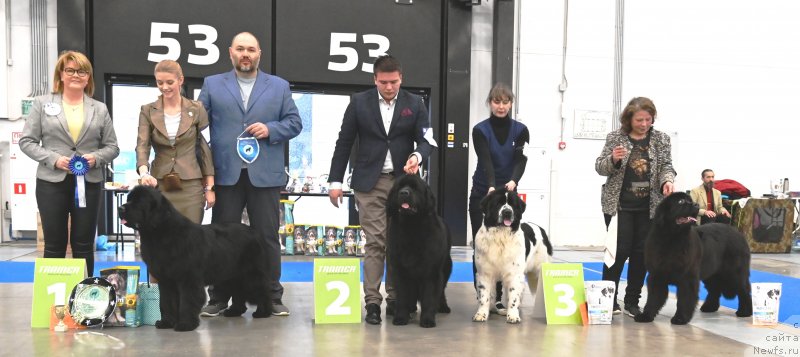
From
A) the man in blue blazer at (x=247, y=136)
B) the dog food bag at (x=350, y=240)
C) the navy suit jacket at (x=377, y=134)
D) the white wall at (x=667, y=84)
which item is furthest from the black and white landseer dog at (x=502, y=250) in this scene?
the white wall at (x=667, y=84)

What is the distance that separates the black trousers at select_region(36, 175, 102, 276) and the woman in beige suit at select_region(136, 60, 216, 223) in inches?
18.0

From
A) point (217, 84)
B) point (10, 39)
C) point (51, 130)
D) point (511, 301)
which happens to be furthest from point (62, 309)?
point (10, 39)

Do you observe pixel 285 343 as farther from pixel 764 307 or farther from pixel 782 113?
pixel 782 113

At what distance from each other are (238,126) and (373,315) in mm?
1614

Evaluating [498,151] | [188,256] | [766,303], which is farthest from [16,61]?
[766,303]

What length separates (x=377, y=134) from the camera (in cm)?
410

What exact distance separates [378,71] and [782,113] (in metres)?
10.5

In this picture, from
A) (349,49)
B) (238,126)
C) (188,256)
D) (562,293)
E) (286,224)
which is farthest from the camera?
(349,49)

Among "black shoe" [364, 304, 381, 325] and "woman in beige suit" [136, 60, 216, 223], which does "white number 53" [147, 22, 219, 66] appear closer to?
"woman in beige suit" [136, 60, 216, 223]

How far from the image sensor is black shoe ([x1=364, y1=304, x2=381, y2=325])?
156 inches

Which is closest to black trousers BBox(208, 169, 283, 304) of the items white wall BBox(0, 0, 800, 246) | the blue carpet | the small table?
the blue carpet

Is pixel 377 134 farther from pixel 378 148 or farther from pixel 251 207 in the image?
pixel 251 207

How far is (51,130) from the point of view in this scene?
3852 millimetres

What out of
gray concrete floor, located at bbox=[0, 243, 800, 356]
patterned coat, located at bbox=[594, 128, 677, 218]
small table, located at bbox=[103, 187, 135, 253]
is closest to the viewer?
gray concrete floor, located at bbox=[0, 243, 800, 356]
